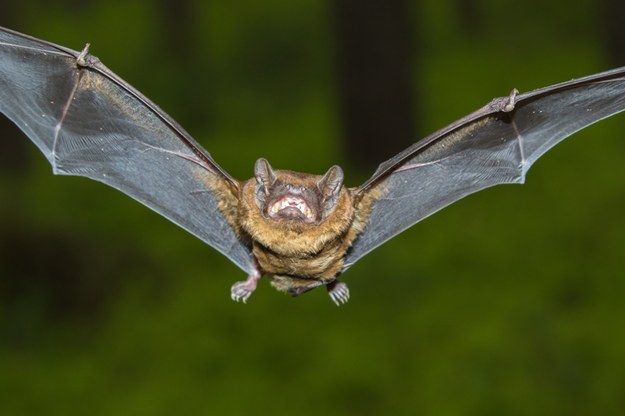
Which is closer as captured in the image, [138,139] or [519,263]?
[138,139]

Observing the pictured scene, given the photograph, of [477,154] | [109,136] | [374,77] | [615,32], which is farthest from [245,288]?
[615,32]

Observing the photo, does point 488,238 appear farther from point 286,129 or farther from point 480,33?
point 480,33

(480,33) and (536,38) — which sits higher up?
(480,33)

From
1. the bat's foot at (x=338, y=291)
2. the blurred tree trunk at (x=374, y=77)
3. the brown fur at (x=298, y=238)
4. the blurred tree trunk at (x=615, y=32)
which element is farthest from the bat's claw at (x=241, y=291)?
the blurred tree trunk at (x=615, y=32)

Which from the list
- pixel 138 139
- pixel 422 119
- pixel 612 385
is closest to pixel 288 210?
pixel 138 139

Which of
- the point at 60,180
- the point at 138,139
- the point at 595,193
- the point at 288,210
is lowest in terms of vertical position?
the point at 288,210

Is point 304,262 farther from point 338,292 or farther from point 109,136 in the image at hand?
point 109,136
